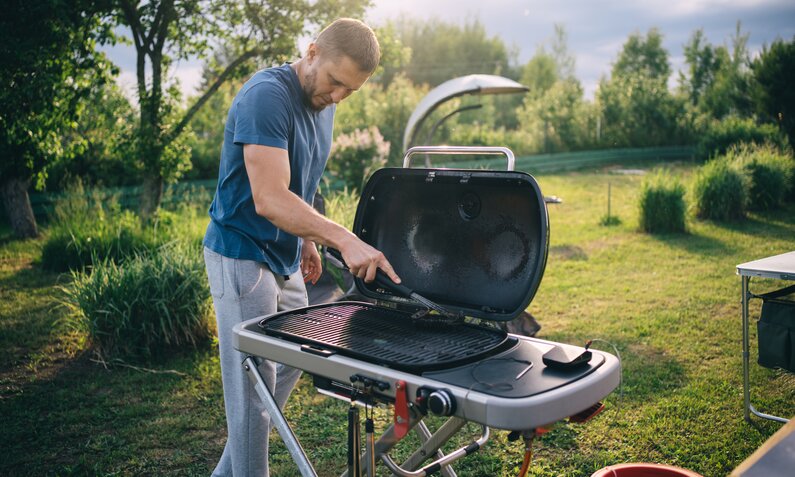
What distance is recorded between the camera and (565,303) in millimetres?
5855

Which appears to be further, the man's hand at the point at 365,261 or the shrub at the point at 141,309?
the shrub at the point at 141,309

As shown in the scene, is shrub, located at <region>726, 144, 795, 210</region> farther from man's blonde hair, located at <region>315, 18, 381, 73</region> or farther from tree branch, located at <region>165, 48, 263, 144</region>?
man's blonde hair, located at <region>315, 18, 381, 73</region>

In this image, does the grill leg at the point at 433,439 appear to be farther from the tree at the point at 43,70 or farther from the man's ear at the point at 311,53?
the tree at the point at 43,70

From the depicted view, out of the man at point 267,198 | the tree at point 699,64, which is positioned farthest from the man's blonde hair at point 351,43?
the tree at point 699,64

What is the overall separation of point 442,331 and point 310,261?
1048mm

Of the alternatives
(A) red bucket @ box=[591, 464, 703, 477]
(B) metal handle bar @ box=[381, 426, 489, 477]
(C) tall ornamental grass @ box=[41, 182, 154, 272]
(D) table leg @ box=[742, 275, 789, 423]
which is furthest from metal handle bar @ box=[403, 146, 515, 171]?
(C) tall ornamental grass @ box=[41, 182, 154, 272]

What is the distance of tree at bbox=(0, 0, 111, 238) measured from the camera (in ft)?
19.2

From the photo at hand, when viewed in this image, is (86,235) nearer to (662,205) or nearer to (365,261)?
(365,261)

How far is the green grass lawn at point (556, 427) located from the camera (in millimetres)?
3166

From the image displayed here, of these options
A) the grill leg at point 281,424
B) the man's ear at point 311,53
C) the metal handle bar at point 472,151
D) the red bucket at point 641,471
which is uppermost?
the man's ear at point 311,53

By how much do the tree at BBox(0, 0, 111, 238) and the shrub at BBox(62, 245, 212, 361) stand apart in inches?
89.3

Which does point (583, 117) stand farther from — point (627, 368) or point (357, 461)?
point (357, 461)

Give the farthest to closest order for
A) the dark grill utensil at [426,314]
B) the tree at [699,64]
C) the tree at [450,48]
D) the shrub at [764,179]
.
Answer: the tree at [450,48], the tree at [699,64], the shrub at [764,179], the dark grill utensil at [426,314]

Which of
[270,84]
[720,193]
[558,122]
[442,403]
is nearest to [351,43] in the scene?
[270,84]
